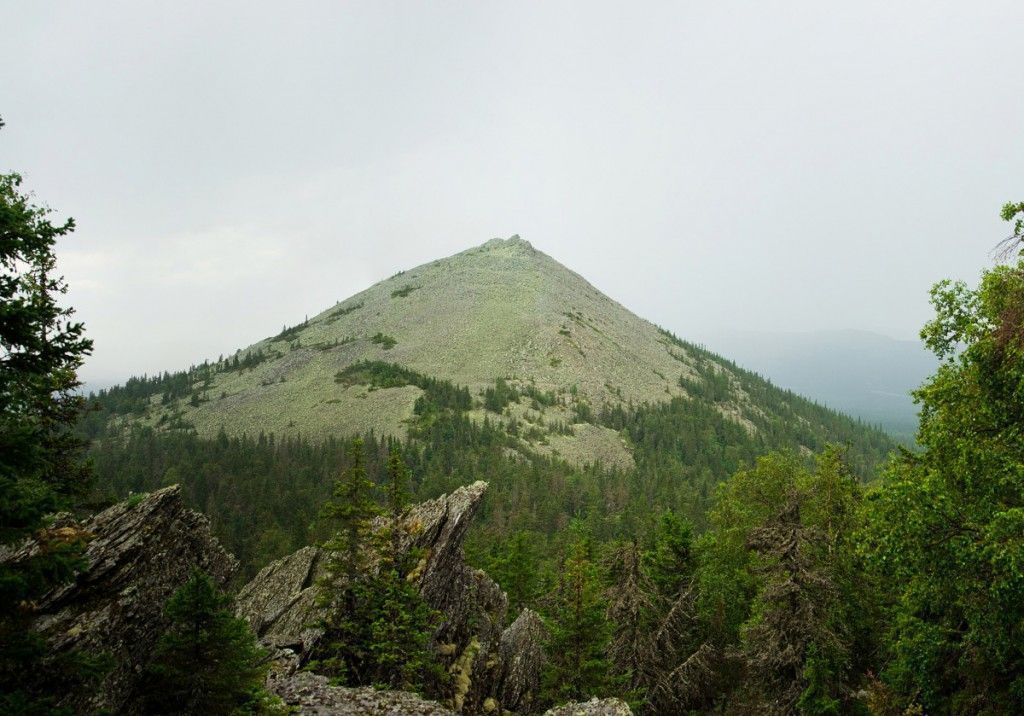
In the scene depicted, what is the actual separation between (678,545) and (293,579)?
2357cm

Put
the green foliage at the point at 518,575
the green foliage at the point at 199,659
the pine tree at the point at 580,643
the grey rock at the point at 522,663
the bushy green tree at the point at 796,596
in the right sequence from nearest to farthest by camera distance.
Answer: the green foliage at the point at 199,659
the bushy green tree at the point at 796,596
the pine tree at the point at 580,643
the grey rock at the point at 522,663
the green foliage at the point at 518,575

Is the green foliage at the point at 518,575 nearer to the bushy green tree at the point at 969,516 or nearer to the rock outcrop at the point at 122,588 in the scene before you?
the bushy green tree at the point at 969,516

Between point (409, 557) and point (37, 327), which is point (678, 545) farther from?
point (37, 327)

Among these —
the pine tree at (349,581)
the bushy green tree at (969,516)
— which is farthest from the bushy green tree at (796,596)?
the pine tree at (349,581)

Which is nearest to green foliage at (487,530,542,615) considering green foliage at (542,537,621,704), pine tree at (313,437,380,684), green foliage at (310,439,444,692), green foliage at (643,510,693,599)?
green foliage at (643,510,693,599)

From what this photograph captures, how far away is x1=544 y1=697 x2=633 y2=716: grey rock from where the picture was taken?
1734 cm

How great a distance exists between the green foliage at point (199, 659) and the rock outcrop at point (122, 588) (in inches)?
41.7

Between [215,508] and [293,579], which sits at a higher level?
[293,579]

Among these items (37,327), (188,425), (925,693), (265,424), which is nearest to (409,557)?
(37,327)

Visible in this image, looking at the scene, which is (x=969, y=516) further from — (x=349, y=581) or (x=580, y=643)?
(x=349, y=581)

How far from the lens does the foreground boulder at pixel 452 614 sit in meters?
25.3

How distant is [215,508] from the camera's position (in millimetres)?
95000

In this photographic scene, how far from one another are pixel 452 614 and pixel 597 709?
11408 millimetres

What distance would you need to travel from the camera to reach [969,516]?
49.4 feet
